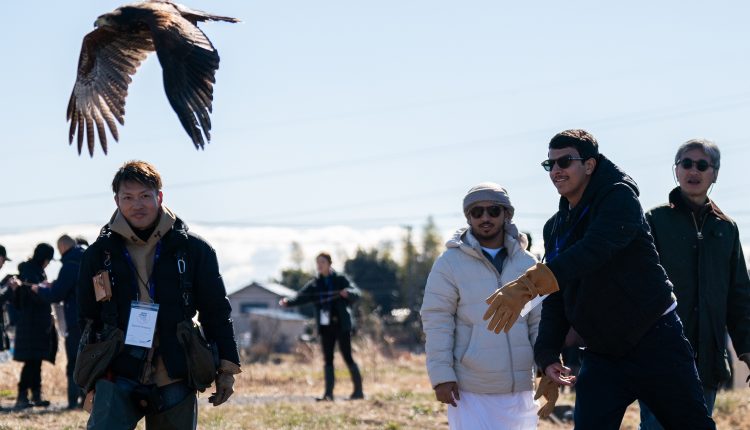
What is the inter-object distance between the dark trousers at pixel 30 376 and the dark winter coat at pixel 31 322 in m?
0.16

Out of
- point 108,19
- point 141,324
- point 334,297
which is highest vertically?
point 108,19

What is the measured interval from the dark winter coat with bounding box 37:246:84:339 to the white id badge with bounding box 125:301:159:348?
19.2 ft

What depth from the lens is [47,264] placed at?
1209 cm

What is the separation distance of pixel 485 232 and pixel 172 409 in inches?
77.4

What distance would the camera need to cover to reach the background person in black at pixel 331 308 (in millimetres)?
13289

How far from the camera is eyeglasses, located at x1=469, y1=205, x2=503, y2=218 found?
616 centimetres

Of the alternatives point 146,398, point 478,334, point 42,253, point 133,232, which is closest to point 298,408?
point 42,253

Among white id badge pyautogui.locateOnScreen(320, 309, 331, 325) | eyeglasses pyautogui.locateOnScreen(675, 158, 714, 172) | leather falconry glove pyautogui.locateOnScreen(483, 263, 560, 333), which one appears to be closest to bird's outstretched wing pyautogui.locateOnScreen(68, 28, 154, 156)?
white id badge pyautogui.locateOnScreen(320, 309, 331, 325)

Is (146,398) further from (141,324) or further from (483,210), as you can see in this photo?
(483,210)

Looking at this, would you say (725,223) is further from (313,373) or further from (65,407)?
(313,373)

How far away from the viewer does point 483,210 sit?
6164mm

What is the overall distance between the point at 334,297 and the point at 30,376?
346 cm

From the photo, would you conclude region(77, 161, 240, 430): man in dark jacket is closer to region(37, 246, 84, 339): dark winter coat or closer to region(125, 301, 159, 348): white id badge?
region(125, 301, 159, 348): white id badge

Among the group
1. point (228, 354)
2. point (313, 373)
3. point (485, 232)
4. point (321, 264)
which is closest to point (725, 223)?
point (485, 232)
